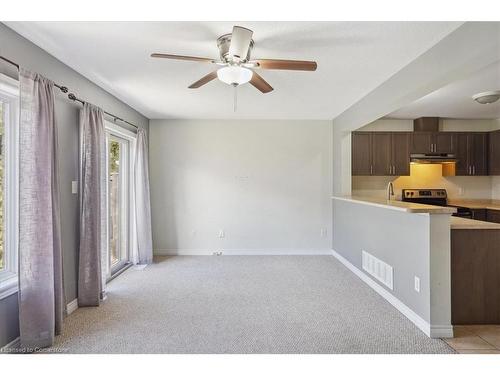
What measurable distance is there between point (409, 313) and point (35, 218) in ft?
10.6

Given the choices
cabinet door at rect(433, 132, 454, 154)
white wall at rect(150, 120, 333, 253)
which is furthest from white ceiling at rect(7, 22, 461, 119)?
cabinet door at rect(433, 132, 454, 154)

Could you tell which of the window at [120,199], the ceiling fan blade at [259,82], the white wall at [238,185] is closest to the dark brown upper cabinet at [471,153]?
the white wall at [238,185]

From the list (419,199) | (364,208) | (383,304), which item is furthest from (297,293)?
(419,199)

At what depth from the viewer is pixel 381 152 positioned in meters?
5.14

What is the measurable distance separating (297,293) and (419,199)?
10.7 feet

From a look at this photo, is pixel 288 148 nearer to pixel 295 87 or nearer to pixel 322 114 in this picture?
pixel 322 114

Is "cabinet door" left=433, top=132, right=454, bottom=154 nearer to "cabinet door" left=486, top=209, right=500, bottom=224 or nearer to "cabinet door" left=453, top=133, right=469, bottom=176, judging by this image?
"cabinet door" left=453, top=133, right=469, bottom=176

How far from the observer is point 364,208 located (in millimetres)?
3912

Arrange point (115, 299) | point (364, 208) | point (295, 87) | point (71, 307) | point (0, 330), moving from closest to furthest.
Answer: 1. point (0, 330)
2. point (71, 307)
3. point (115, 299)
4. point (295, 87)
5. point (364, 208)

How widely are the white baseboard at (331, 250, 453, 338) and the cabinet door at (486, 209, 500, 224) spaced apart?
235 cm

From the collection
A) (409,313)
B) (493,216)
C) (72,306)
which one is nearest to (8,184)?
(72,306)

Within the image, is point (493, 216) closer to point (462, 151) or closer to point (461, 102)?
point (462, 151)

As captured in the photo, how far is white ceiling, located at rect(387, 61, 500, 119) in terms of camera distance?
326 centimetres
